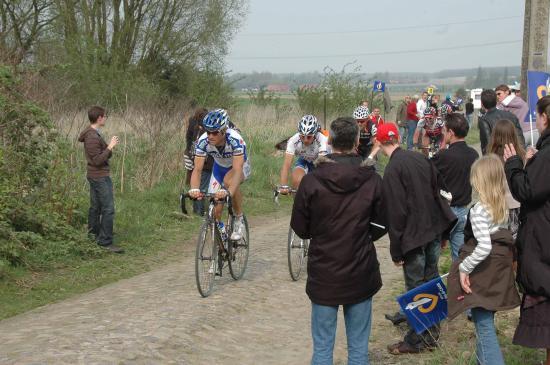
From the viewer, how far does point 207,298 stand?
839 cm

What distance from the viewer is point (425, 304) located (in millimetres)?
6012

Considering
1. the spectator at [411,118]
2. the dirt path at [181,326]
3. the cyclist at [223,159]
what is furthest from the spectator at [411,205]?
the spectator at [411,118]

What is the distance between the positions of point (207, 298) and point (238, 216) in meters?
1.31

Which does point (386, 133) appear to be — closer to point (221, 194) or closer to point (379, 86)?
point (221, 194)

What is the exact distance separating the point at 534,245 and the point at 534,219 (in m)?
0.19

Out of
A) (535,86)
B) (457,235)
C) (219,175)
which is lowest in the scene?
(457,235)

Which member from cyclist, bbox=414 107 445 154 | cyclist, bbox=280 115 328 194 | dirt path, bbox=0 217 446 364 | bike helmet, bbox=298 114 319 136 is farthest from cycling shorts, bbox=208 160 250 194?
cyclist, bbox=414 107 445 154

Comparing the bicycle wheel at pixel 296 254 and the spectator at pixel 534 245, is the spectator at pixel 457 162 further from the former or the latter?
the spectator at pixel 534 245

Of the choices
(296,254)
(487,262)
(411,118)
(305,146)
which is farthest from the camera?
(411,118)

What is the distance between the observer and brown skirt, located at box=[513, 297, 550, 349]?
16.9 feet

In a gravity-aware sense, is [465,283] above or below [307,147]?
below

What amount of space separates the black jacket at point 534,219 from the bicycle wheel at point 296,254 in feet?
14.2

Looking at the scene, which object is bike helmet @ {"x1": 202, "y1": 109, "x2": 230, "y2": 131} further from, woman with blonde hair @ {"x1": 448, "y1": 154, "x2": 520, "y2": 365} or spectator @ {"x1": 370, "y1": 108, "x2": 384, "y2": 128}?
spectator @ {"x1": 370, "y1": 108, "x2": 384, "y2": 128}

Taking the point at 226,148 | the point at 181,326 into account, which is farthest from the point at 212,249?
the point at 181,326
